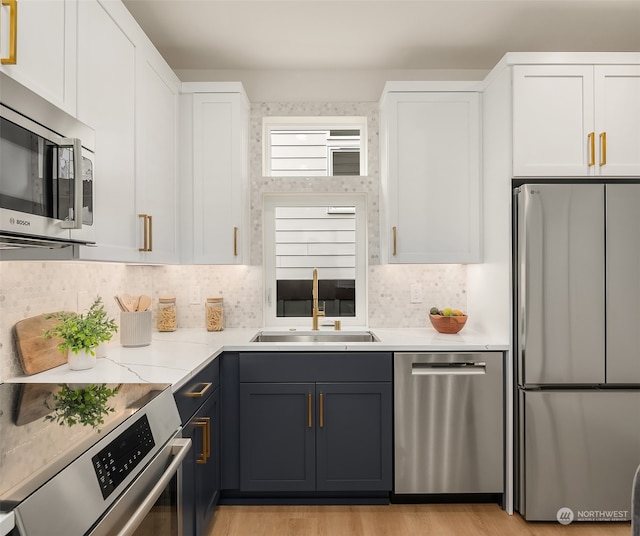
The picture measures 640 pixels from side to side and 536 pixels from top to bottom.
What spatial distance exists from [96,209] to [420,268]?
208 centimetres

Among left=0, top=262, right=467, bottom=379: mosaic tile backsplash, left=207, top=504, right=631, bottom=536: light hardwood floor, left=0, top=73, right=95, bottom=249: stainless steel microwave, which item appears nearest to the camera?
left=0, top=73, right=95, bottom=249: stainless steel microwave

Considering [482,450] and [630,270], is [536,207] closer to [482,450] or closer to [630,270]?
[630,270]

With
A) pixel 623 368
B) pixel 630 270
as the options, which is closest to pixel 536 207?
pixel 630 270

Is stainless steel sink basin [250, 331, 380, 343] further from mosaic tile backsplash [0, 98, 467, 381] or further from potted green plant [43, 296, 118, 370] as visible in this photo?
potted green plant [43, 296, 118, 370]

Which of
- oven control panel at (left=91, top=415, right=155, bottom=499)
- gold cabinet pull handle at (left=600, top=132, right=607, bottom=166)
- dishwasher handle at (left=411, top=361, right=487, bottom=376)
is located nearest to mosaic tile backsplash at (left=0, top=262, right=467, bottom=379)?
dishwasher handle at (left=411, top=361, right=487, bottom=376)

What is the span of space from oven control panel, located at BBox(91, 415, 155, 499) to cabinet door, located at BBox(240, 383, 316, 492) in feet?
3.93

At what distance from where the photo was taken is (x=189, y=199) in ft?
8.86

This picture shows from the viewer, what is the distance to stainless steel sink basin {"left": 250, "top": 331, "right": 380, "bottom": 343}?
9.44 feet

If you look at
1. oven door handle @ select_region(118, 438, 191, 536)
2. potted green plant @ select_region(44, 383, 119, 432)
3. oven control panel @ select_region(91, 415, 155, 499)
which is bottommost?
oven door handle @ select_region(118, 438, 191, 536)

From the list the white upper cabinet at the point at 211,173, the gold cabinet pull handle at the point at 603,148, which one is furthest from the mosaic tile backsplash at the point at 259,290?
Answer: the gold cabinet pull handle at the point at 603,148

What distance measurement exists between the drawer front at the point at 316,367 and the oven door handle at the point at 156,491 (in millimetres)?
966

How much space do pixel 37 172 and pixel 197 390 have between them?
1.12 m

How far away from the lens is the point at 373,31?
253cm

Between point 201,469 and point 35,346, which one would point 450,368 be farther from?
point 35,346
